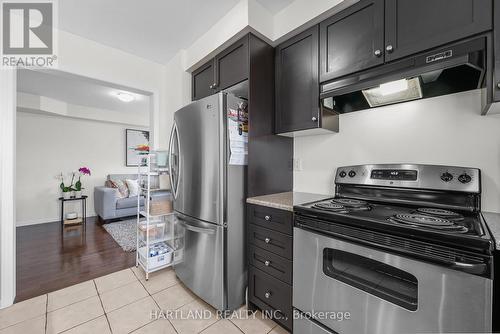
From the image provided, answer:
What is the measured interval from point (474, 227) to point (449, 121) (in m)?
0.72

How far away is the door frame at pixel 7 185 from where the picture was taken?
174 cm

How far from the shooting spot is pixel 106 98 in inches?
161

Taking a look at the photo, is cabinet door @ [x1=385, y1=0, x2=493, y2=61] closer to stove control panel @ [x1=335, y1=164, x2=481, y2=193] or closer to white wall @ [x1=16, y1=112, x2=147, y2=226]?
stove control panel @ [x1=335, y1=164, x2=481, y2=193]

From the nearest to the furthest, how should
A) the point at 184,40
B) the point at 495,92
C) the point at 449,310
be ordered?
the point at 449,310
the point at 495,92
the point at 184,40

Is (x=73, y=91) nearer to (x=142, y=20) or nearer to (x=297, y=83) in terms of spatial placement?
(x=142, y=20)

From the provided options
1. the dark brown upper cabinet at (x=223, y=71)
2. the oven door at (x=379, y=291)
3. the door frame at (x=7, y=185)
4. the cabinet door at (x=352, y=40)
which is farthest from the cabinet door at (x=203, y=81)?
the oven door at (x=379, y=291)

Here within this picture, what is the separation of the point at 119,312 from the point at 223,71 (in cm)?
223

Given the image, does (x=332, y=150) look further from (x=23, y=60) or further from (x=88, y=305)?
(x=23, y=60)

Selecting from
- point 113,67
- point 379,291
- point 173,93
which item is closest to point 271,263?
point 379,291

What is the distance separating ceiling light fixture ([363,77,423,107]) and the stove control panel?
46 centimetres

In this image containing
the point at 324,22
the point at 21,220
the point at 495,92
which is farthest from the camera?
the point at 21,220

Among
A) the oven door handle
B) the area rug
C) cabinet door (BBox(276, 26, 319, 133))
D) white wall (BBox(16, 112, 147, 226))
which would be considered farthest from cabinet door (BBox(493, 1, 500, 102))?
white wall (BBox(16, 112, 147, 226))

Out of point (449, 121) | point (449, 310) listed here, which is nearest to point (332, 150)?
point (449, 121)

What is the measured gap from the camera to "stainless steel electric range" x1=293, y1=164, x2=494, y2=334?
76 centimetres
